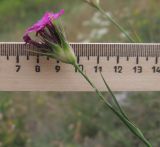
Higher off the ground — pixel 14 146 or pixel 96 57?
pixel 96 57

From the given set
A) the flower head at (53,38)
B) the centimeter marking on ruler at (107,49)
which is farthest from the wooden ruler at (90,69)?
the flower head at (53,38)

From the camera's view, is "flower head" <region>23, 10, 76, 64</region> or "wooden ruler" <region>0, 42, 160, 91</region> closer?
"flower head" <region>23, 10, 76, 64</region>

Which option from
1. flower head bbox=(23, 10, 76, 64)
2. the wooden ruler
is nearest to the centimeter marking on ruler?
the wooden ruler

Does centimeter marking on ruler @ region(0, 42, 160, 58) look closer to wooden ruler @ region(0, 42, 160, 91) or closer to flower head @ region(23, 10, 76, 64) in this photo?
wooden ruler @ region(0, 42, 160, 91)

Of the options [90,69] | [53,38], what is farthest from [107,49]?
[53,38]

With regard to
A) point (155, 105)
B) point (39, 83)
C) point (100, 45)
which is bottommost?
point (155, 105)

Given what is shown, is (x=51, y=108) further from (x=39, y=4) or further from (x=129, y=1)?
(x=39, y=4)

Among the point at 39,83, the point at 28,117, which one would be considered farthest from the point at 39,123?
the point at 39,83
